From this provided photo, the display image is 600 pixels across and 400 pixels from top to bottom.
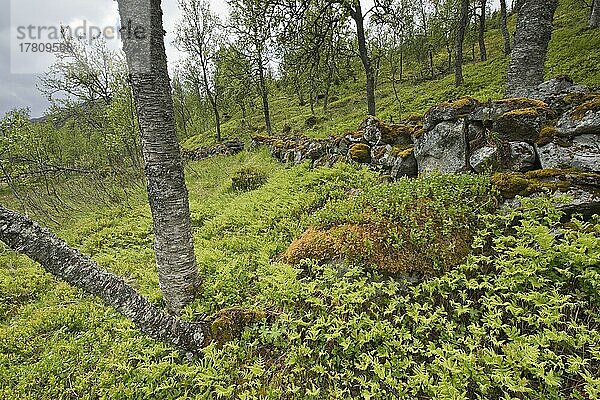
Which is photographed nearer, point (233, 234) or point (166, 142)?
point (166, 142)

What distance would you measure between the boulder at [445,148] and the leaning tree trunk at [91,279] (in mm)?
4804

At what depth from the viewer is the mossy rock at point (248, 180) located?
1179 centimetres

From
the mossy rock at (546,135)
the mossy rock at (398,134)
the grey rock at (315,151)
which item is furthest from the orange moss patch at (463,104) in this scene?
the grey rock at (315,151)

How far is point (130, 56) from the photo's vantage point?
13.2 ft

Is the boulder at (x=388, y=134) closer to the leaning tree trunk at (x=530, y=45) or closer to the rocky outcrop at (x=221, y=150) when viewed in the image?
the leaning tree trunk at (x=530, y=45)

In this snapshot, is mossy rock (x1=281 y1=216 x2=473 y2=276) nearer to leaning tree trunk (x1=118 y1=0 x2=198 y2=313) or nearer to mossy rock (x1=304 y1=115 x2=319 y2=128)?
leaning tree trunk (x1=118 y1=0 x2=198 y2=313)

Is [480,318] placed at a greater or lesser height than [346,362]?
greater

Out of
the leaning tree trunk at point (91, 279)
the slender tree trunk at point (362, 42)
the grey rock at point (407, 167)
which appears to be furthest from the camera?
the slender tree trunk at point (362, 42)

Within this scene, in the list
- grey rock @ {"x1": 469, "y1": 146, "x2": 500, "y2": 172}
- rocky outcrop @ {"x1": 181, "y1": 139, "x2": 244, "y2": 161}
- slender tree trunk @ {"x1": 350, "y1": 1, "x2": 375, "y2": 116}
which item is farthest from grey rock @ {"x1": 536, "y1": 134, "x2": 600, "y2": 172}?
rocky outcrop @ {"x1": 181, "y1": 139, "x2": 244, "y2": 161}

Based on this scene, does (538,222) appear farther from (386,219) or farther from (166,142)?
(166,142)

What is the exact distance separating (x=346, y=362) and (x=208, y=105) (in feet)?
129

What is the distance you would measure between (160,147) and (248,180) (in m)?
7.68

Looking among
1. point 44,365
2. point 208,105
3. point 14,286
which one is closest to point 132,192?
point 14,286

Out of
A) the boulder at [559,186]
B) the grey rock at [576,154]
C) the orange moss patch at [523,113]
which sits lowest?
the boulder at [559,186]
